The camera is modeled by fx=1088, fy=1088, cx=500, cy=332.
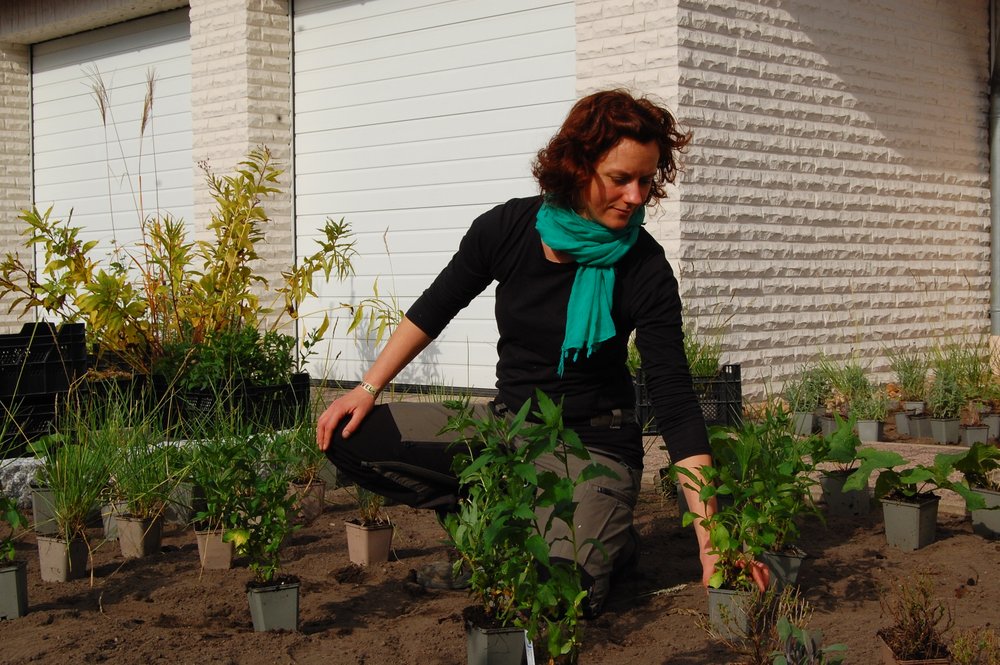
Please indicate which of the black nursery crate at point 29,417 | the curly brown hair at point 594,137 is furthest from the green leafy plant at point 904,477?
the black nursery crate at point 29,417

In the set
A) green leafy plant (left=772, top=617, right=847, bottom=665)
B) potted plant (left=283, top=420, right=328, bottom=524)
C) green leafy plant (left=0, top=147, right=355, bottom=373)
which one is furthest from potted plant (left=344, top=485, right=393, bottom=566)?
green leafy plant (left=0, top=147, right=355, bottom=373)

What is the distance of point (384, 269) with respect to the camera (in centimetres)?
853

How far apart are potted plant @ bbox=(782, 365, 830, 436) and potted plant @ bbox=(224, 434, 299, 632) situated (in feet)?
12.3

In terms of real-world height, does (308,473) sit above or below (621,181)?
below

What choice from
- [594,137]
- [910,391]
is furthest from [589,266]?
[910,391]

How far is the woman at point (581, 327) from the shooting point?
10.2 feet

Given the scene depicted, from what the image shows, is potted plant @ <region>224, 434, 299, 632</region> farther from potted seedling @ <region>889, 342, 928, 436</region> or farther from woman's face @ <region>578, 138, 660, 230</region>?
potted seedling @ <region>889, 342, 928, 436</region>

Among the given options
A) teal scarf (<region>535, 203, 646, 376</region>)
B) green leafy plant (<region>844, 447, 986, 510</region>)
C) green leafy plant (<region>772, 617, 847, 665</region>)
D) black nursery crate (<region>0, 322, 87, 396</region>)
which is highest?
teal scarf (<region>535, 203, 646, 376</region>)

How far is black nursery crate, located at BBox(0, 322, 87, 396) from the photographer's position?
4.96 meters

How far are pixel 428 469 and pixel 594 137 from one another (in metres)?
1.16

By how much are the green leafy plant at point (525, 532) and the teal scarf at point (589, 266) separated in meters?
0.68

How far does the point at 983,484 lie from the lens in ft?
12.3

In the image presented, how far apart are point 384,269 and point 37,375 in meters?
3.75

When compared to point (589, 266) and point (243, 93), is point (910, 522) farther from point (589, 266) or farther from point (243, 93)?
point (243, 93)
